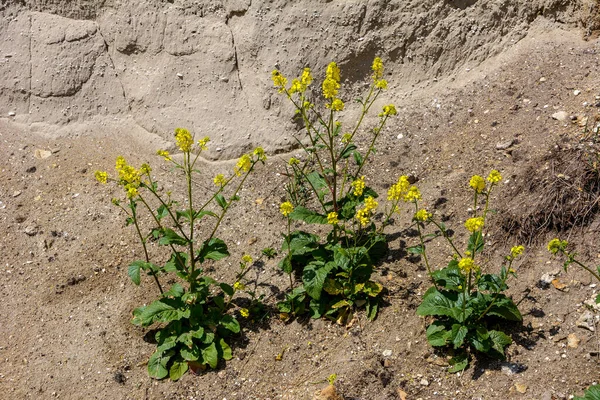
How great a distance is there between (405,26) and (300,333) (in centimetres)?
340

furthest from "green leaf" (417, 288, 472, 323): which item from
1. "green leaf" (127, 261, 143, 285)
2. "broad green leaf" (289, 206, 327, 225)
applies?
"green leaf" (127, 261, 143, 285)

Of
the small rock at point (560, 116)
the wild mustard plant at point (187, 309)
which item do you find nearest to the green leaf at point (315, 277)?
the wild mustard plant at point (187, 309)

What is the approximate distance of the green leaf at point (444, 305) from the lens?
13.3 ft

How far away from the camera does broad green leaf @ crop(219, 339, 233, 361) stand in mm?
4539

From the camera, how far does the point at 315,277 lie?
458 centimetres

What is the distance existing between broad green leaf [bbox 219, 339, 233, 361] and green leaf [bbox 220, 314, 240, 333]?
0.11 metres

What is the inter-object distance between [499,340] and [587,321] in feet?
1.85

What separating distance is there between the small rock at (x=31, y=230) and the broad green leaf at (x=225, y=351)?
224cm

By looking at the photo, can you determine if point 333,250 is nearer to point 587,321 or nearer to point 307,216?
point 307,216

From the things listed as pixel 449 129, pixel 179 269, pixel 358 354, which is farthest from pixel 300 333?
pixel 449 129

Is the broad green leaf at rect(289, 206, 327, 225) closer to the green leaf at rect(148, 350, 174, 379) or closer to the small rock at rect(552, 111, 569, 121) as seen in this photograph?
the green leaf at rect(148, 350, 174, 379)

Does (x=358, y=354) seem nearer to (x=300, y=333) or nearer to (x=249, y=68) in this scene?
(x=300, y=333)

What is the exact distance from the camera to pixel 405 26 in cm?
642

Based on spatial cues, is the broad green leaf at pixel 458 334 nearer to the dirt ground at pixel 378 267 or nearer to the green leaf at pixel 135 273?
the dirt ground at pixel 378 267
